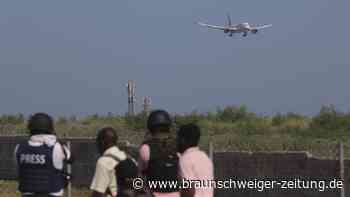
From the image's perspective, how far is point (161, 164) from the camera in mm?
9438

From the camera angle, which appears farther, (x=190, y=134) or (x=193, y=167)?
(x=190, y=134)

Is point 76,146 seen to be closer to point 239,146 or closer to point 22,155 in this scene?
point 239,146

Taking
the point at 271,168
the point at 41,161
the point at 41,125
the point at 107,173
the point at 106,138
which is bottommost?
the point at 271,168

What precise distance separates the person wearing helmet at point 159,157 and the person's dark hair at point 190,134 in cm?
15

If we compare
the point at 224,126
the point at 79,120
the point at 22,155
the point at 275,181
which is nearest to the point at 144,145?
the point at 22,155

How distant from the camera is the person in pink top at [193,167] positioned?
917 cm

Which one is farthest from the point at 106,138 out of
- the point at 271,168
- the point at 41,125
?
the point at 271,168

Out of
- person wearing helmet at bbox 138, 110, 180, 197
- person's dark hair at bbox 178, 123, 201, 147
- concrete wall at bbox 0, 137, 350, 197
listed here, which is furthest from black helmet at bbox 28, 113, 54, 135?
concrete wall at bbox 0, 137, 350, 197

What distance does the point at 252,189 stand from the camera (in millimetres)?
15945

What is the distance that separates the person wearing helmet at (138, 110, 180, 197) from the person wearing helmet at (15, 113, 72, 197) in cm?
82

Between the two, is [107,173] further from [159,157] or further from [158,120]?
[158,120]

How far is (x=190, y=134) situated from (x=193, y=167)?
0.39 metres

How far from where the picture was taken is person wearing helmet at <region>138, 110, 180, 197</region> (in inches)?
371

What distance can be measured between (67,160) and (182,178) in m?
1.21
